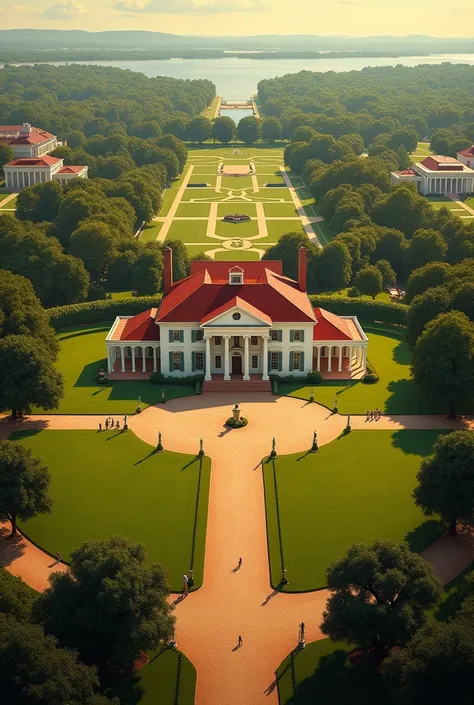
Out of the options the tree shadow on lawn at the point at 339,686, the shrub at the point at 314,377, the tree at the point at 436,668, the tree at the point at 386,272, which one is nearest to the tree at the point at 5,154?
the tree at the point at 386,272

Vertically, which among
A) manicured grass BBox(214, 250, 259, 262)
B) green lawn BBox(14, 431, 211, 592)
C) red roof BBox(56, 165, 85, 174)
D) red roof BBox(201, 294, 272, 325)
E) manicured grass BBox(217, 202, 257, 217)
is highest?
red roof BBox(201, 294, 272, 325)

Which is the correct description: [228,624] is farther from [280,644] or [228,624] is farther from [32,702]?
[32,702]

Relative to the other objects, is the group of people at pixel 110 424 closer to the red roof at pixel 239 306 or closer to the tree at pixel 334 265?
the red roof at pixel 239 306

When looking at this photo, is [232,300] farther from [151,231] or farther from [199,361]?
Result: [151,231]

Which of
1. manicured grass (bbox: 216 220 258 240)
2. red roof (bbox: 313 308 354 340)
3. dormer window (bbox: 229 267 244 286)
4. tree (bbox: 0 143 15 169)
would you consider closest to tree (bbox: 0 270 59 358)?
dormer window (bbox: 229 267 244 286)

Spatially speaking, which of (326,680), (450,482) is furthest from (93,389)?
(326,680)

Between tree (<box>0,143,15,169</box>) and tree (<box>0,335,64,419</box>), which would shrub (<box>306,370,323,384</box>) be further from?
tree (<box>0,143,15,169</box>)
